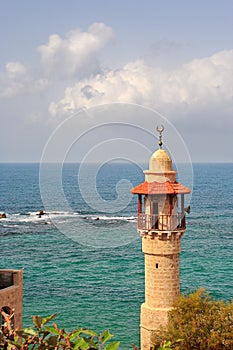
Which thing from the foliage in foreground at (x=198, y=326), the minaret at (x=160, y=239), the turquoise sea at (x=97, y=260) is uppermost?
the minaret at (x=160, y=239)

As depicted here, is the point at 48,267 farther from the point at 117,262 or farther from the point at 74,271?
the point at 117,262

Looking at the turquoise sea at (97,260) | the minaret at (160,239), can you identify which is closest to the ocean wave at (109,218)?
the turquoise sea at (97,260)

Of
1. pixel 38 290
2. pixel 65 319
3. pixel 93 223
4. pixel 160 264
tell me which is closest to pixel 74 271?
pixel 38 290

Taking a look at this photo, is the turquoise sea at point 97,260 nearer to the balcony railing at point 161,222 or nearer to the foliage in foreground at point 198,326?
the foliage in foreground at point 198,326

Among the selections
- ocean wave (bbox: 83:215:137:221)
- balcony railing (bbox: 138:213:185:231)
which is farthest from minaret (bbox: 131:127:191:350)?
ocean wave (bbox: 83:215:137:221)

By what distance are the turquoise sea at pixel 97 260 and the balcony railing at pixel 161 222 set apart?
13520 mm

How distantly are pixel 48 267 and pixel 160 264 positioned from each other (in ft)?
113

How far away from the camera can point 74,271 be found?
56656 millimetres

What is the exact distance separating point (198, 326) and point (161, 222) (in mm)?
5021

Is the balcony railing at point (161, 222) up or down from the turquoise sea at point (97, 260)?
up

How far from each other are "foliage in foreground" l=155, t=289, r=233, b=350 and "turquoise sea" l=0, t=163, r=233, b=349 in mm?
12433

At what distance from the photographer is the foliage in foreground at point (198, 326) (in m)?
23.4

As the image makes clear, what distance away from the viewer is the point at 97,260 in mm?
63156

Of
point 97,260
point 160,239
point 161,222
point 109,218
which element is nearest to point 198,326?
point 160,239
